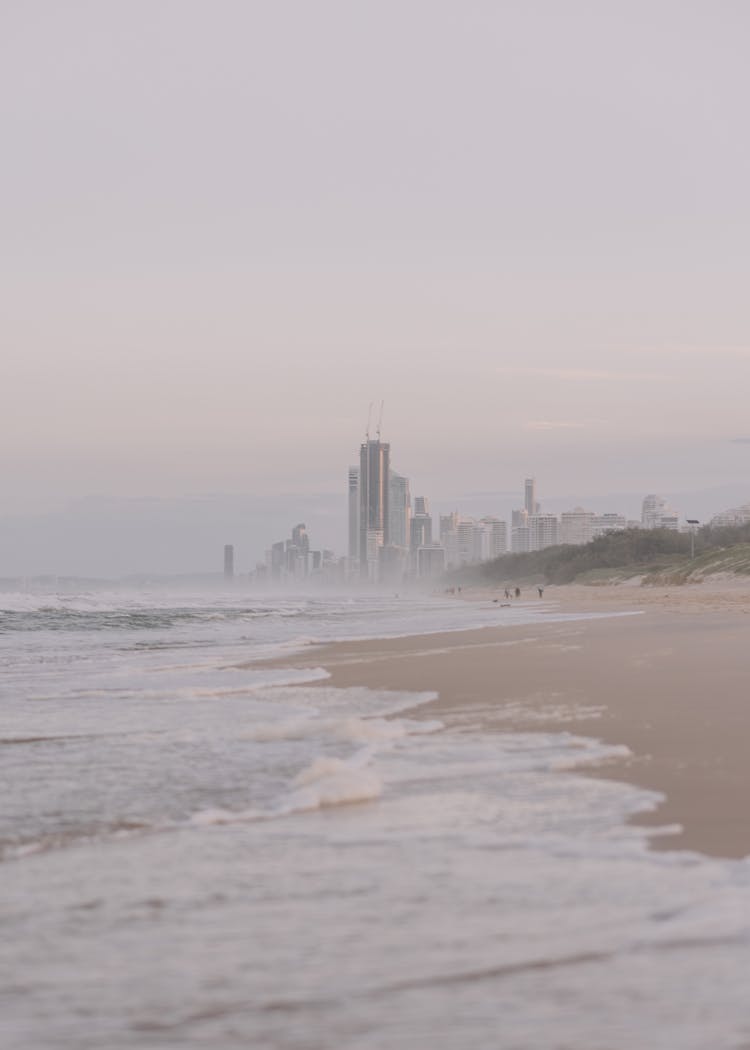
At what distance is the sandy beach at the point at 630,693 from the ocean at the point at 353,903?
35 cm

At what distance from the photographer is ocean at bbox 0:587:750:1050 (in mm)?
2848

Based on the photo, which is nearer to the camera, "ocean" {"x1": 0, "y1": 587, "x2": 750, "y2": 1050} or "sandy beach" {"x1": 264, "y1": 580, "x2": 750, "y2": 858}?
"ocean" {"x1": 0, "y1": 587, "x2": 750, "y2": 1050}

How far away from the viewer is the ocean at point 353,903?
2.85 metres

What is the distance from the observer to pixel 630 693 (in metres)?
10.8

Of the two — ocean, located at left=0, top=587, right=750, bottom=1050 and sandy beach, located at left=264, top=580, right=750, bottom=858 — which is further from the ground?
ocean, located at left=0, top=587, right=750, bottom=1050

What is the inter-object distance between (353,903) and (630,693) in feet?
24.1

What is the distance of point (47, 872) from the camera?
4453mm

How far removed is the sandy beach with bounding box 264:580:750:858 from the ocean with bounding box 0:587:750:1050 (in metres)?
0.35

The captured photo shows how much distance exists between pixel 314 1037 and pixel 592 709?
725 cm

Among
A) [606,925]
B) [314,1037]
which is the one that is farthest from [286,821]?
[314,1037]

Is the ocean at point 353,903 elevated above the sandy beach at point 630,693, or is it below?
above

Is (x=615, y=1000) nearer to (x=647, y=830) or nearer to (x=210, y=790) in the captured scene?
(x=647, y=830)

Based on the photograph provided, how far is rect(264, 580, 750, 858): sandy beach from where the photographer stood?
5602 millimetres

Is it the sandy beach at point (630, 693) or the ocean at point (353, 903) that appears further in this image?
the sandy beach at point (630, 693)
